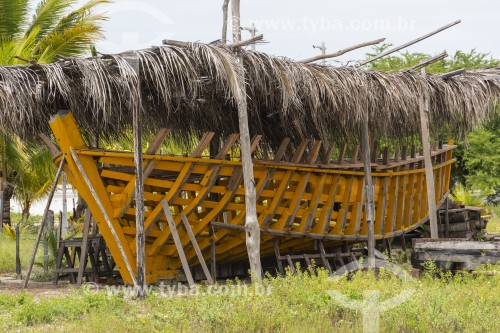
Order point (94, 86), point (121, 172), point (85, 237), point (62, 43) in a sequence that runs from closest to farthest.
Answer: point (94, 86), point (121, 172), point (85, 237), point (62, 43)

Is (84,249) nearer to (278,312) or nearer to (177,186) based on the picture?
(177,186)

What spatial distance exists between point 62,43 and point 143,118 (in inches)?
299

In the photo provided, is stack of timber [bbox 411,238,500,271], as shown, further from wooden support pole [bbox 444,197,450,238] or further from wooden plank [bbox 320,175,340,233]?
wooden support pole [bbox 444,197,450,238]

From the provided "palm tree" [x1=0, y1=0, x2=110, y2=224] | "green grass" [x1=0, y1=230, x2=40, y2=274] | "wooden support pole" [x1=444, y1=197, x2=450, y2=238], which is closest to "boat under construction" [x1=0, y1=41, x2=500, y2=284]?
"wooden support pole" [x1=444, y1=197, x2=450, y2=238]

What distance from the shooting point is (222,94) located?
42.3 feet

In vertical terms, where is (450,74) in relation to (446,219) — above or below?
above

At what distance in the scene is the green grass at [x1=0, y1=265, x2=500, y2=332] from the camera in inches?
313

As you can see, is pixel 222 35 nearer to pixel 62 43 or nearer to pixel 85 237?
pixel 85 237

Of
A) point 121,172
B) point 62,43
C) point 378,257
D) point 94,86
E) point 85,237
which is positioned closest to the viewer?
point 94,86

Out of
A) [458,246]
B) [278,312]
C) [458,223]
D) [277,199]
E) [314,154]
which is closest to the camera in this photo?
[278,312]

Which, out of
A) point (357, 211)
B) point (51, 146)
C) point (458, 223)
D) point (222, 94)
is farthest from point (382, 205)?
point (51, 146)

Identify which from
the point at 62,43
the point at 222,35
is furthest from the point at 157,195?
the point at 62,43

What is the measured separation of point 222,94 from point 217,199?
1.61 meters

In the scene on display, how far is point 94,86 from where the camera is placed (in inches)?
420
